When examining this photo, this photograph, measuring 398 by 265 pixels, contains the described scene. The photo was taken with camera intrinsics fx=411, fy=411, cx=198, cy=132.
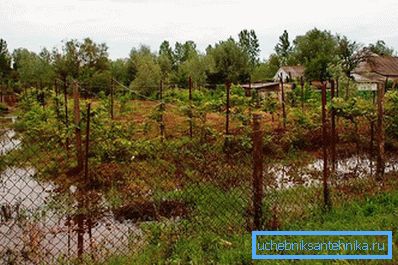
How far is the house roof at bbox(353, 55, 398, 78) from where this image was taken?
133 feet

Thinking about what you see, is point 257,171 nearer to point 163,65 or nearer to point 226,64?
point 226,64

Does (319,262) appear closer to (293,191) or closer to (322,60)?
(293,191)

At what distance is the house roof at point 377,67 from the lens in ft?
133

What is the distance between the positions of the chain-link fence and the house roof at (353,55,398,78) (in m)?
33.2

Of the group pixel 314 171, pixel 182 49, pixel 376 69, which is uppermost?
pixel 182 49

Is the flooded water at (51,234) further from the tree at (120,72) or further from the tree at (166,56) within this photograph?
the tree at (166,56)

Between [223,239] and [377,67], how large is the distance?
137 feet

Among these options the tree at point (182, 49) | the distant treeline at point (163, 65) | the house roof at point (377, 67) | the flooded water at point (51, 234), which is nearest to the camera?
the flooded water at point (51, 234)

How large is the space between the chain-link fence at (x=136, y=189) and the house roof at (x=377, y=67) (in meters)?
33.2

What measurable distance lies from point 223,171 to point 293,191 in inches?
50.5

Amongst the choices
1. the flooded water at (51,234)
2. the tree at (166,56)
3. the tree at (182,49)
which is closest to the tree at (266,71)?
the tree at (166,56)

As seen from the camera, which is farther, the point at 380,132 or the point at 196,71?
the point at 196,71

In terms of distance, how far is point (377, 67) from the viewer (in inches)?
1625

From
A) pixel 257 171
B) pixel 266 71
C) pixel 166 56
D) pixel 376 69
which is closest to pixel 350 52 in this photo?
pixel 376 69
